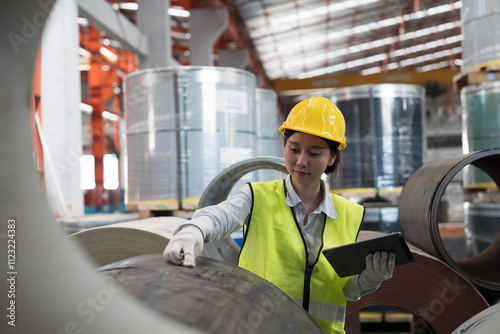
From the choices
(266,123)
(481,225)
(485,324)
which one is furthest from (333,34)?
(485,324)

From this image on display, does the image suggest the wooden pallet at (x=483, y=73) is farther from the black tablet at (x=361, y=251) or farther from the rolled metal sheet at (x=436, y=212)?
the black tablet at (x=361, y=251)

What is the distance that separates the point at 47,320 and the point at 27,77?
19.9 inches

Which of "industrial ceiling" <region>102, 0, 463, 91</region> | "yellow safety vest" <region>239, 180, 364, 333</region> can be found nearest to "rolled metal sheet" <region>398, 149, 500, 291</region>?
"yellow safety vest" <region>239, 180, 364, 333</region>

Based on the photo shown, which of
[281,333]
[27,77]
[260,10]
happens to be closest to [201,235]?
[281,333]

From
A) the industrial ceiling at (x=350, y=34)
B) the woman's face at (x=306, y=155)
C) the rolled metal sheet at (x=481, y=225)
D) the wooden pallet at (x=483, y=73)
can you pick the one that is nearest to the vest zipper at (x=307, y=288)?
the woman's face at (x=306, y=155)

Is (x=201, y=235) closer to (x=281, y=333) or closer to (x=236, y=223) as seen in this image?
(x=236, y=223)

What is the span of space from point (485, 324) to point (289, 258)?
2.40 feet

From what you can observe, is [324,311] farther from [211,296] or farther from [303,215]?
[211,296]

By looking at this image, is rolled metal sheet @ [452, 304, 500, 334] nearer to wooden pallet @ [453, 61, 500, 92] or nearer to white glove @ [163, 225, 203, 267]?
white glove @ [163, 225, 203, 267]

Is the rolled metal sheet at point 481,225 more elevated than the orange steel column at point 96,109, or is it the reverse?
the orange steel column at point 96,109

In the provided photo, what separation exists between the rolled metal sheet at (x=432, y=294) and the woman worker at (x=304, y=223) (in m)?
0.82

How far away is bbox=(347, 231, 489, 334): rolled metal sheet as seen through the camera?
2699 millimetres

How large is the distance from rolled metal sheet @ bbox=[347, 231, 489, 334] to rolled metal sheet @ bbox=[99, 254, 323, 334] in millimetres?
1448

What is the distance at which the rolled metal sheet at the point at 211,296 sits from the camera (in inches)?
46.1
